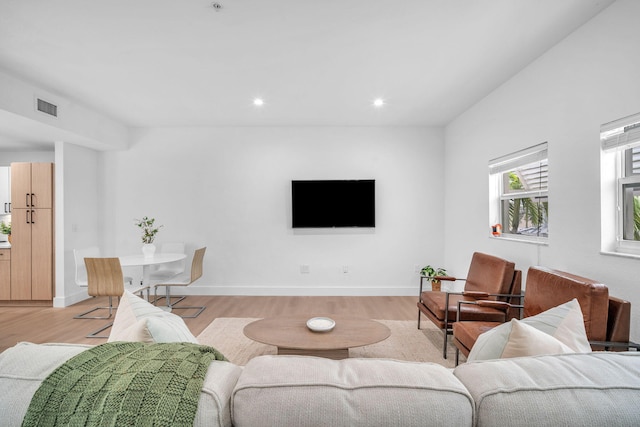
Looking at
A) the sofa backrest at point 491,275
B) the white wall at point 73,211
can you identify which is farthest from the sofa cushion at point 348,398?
the white wall at point 73,211

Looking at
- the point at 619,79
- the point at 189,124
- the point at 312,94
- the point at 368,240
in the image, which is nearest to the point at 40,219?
the point at 189,124

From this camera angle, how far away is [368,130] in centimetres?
530

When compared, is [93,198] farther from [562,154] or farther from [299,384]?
[562,154]

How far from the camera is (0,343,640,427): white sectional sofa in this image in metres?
0.72

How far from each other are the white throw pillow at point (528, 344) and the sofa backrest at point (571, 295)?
3.92ft

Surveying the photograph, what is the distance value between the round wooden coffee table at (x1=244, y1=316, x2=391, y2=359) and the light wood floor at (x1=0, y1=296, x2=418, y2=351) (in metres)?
1.04

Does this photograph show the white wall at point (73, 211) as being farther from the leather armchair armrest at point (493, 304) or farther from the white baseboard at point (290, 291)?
the leather armchair armrest at point (493, 304)

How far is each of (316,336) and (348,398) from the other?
6.15ft

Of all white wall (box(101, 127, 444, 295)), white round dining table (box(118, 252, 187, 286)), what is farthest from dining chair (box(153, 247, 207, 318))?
white wall (box(101, 127, 444, 295))

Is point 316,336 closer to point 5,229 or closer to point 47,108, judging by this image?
point 47,108

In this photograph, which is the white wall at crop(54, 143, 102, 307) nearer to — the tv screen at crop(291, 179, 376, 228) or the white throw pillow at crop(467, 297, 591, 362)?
the tv screen at crop(291, 179, 376, 228)

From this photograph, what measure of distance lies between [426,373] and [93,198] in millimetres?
5946

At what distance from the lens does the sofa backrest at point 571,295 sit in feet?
6.34

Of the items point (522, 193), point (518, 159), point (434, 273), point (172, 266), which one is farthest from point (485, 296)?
point (172, 266)
